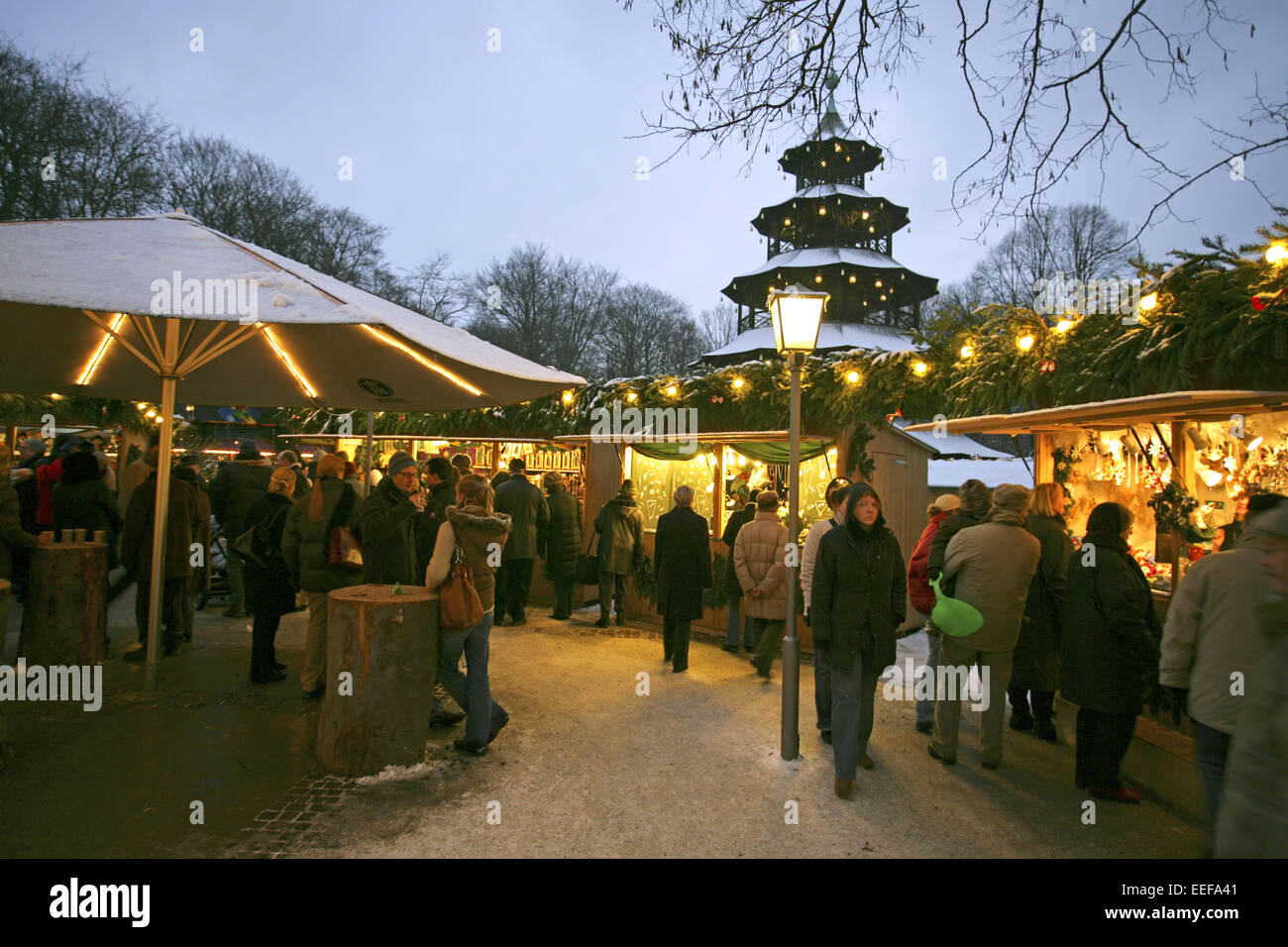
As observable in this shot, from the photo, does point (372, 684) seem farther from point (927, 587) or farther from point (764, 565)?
point (927, 587)

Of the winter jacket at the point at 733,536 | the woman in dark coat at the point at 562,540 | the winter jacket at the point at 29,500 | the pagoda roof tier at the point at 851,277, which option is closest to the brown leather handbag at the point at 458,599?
the winter jacket at the point at 733,536

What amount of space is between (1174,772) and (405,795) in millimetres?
4739

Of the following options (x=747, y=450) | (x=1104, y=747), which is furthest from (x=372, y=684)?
(x=747, y=450)

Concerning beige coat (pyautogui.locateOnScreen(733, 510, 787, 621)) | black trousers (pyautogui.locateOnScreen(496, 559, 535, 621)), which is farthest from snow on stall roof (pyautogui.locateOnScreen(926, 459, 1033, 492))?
black trousers (pyautogui.locateOnScreen(496, 559, 535, 621))

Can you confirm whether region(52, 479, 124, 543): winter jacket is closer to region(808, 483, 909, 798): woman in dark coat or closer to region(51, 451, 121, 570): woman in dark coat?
region(51, 451, 121, 570): woman in dark coat

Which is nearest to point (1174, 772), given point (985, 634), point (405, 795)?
point (985, 634)

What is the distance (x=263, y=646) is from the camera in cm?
593

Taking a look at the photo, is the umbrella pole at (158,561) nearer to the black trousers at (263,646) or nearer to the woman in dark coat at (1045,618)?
the black trousers at (263,646)

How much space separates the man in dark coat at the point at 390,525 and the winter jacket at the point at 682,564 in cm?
267

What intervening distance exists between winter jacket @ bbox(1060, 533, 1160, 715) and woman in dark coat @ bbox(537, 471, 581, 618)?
617 cm

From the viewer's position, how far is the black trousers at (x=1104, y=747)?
436 centimetres

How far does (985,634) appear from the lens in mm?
4770

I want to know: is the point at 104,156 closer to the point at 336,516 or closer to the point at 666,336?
the point at 336,516

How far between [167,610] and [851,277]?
25837mm
